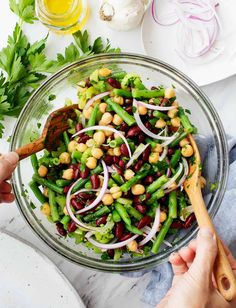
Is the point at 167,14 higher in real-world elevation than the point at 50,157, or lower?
higher

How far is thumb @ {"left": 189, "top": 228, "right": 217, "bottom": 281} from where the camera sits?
63.6 inches

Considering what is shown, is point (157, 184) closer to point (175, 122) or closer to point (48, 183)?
point (175, 122)

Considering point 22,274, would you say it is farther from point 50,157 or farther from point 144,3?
point 144,3

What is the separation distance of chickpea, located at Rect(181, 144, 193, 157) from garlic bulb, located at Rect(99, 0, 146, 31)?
593 mm

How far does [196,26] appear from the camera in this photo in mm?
2297

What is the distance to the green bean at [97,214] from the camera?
195cm

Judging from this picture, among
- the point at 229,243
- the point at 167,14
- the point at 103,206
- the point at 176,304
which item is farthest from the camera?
the point at 167,14

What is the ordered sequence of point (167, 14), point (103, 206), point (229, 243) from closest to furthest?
point (103, 206) < point (229, 243) < point (167, 14)

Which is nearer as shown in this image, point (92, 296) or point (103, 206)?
point (103, 206)

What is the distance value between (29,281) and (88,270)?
24 centimetres

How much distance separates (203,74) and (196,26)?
0.21 meters

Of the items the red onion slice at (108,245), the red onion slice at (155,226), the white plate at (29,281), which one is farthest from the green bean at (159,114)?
the white plate at (29,281)

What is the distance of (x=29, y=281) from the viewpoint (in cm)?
221

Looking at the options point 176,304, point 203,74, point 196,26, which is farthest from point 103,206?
point 196,26
